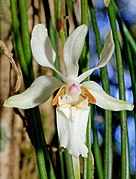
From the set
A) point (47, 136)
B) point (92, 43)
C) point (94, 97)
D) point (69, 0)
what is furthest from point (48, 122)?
point (92, 43)

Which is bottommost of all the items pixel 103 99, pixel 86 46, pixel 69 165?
pixel 69 165

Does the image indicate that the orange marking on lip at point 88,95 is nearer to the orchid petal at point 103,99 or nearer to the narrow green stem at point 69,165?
the orchid petal at point 103,99

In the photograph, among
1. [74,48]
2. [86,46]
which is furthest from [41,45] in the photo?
[86,46]

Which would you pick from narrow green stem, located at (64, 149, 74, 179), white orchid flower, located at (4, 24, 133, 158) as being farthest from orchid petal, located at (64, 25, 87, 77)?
narrow green stem, located at (64, 149, 74, 179)

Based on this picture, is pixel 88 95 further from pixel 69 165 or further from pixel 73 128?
pixel 69 165

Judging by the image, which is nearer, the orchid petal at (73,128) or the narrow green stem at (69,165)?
the orchid petal at (73,128)

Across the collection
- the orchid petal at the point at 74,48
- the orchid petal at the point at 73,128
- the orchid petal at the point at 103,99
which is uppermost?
the orchid petal at the point at 74,48

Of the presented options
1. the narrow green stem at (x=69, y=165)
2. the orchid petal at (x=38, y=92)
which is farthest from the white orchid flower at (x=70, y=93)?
the narrow green stem at (x=69, y=165)
